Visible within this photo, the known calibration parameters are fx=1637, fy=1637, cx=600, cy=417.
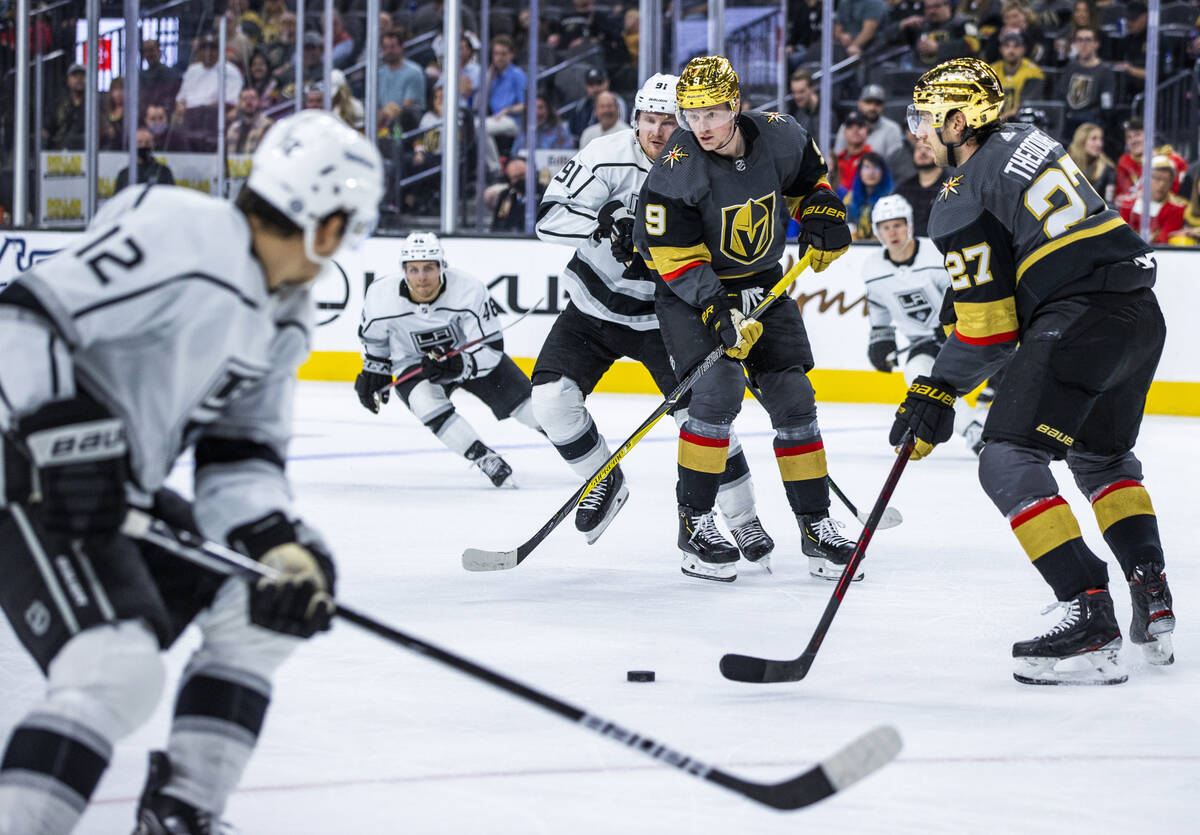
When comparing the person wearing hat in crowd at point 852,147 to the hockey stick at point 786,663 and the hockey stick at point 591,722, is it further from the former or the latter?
the hockey stick at point 591,722

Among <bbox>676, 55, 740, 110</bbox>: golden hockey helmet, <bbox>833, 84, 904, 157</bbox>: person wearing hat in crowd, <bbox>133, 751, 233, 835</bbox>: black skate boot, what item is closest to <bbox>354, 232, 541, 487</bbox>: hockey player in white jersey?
<bbox>676, 55, 740, 110</bbox>: golden hockey helmet

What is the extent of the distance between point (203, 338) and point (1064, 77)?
24.8 ft

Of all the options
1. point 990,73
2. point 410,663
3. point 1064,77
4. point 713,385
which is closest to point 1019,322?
point 990,73

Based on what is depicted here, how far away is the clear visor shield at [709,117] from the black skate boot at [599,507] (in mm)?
1030

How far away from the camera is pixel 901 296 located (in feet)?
21.1

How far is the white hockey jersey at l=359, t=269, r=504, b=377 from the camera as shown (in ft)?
19.2

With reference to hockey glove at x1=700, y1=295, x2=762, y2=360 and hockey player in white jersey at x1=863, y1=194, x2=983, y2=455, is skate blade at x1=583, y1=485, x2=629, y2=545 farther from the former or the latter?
hockey player in white jersey at x1=863, y1=194, x2=983, y2=455

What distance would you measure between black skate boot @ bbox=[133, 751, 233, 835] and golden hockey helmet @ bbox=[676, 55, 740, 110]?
237 centimetres

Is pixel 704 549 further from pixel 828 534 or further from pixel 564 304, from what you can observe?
pixel 564 304

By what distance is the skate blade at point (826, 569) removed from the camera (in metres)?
4.01

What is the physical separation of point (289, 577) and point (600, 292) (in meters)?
2.89

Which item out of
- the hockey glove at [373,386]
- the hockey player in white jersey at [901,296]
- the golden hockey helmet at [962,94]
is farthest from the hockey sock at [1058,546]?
the hockey player in white jersey at [901,296]

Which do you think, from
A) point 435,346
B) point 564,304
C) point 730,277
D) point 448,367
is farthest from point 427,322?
point 564,304

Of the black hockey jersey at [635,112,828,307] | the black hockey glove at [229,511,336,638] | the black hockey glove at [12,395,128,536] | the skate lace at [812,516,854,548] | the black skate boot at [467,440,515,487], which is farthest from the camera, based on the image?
the black skate boot at [467,440,515,487]
